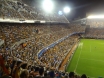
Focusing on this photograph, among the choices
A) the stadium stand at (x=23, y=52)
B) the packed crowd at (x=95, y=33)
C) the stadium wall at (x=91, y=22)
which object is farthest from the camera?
the stadium wall at (x=91, y=22)

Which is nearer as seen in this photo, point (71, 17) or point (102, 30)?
point (102, 30)

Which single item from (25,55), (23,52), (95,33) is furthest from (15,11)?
(95,33)

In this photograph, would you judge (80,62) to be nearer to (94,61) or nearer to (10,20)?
(94,61)

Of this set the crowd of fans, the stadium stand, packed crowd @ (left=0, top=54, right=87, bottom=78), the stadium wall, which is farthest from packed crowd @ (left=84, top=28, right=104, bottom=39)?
packed crowd @ (left=0, top=54, right=87, bottom=78)

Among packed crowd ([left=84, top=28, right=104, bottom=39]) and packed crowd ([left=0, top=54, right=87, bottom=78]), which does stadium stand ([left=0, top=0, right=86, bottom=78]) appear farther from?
packed crowd ([left=84, top=28, right=104, bottom=39])

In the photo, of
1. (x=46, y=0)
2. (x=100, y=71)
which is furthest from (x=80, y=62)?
(x=46, y=0)

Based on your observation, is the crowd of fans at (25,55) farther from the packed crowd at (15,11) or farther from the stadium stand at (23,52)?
the packed crowd at (15,11)

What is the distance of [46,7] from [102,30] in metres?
26.6

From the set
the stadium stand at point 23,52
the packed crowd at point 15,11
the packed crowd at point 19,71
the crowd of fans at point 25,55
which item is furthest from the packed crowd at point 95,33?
the packed crowd at point 19,71

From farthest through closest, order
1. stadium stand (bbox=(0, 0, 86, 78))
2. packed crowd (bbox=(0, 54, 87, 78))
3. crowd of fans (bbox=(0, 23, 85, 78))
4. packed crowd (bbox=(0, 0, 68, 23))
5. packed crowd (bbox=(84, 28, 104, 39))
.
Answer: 1. packed crowd (bbox=(84, 28, 104, 39))
2. packed crowd (bbox=(0, 0, 68, 23))
3. crowd of fans (bbox=(0, 23, 85, 78))
4. stadium stand (bbox=(0, 0, 86, 78))
5. packed crowd (bbox=(0, 54, 87, 78))

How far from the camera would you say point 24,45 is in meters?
17.4

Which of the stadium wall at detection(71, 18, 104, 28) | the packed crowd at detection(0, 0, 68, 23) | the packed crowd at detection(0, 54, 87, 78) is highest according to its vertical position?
the stadium wall at detection(71, 18, 104, 28)

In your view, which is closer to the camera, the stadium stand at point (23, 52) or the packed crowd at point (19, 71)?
the packed crowd at point (19, 71)

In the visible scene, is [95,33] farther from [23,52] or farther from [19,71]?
[19,71]
